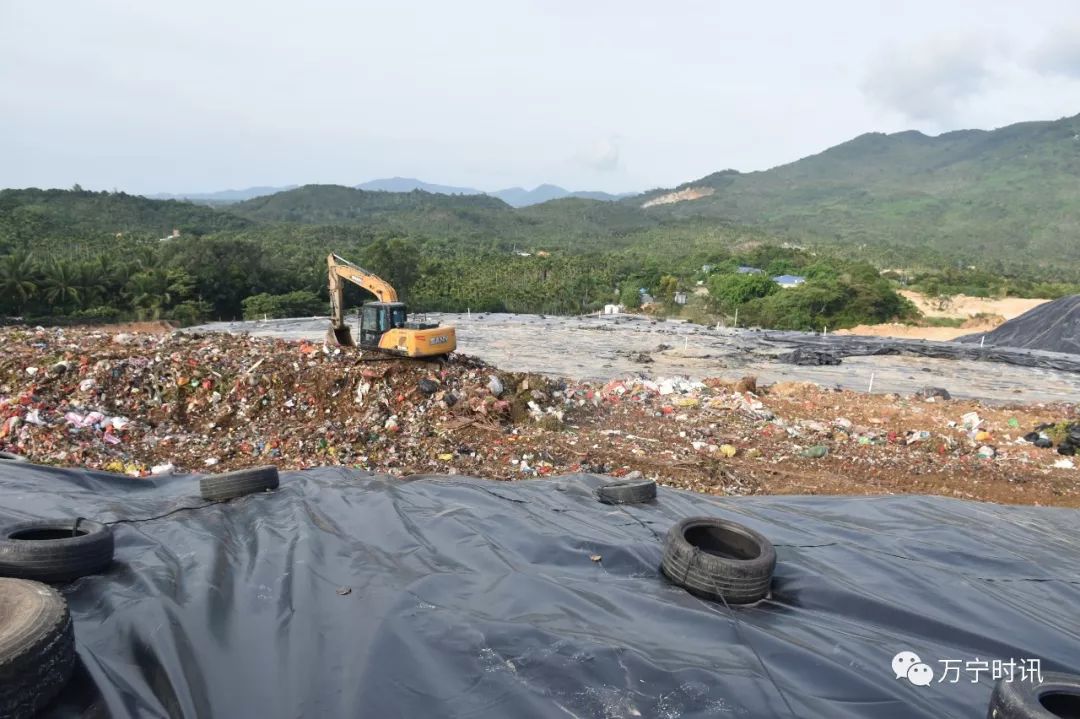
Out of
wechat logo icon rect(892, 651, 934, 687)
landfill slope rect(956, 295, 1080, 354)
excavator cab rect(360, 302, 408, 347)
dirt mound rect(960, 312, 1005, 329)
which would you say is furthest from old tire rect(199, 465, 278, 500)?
dirt mound rect(960, 312, 1005, 329)

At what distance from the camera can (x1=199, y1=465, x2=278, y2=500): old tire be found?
429cm

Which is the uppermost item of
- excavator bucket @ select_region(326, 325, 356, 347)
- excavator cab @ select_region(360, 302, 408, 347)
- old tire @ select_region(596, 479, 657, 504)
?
excavator cab @ select_region(360, 302, 408, 347)

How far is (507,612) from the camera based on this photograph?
2.80 m

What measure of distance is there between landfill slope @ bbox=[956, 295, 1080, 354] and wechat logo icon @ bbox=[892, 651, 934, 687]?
30281mm

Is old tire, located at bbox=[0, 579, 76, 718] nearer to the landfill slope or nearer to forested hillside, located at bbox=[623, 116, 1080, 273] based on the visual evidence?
the landfill slope

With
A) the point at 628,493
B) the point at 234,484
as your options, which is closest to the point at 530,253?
the point at 628,493

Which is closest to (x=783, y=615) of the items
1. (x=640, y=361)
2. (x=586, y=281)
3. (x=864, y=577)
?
(x=864, y=577)

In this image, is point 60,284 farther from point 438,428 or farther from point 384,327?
point 438,428

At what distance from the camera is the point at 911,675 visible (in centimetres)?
246

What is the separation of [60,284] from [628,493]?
1396 inches

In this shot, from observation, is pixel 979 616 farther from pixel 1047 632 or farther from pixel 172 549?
pixel 172 549

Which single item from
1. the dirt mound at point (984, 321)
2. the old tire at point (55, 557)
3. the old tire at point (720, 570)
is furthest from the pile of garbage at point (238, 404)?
the dirt mound at point (984, 321)

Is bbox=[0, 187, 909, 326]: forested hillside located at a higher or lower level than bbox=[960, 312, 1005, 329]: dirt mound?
higher

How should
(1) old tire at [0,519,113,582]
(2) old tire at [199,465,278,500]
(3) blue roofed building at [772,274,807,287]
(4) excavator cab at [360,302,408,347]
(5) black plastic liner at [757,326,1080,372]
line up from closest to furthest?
(1) old tire at [0,519,113,582], (2) old tire at [199,465,278,500], (4) excavator cab at [360,302,408,347], (5) black plastic liner at [757,326,1080,372], (3) blue roofed building at [772,274,807,287]
